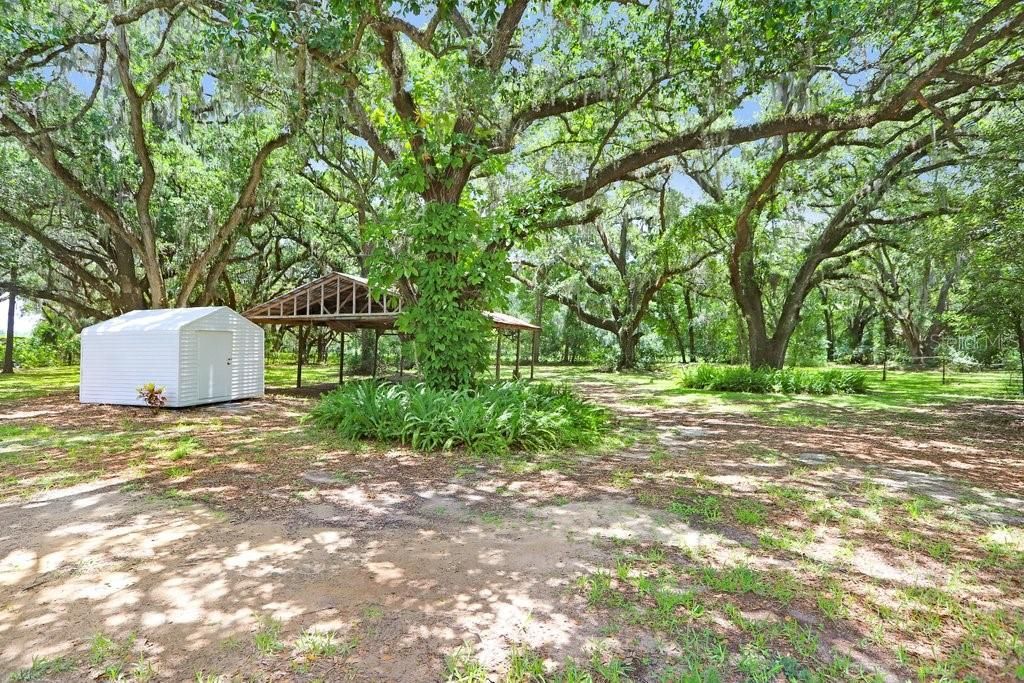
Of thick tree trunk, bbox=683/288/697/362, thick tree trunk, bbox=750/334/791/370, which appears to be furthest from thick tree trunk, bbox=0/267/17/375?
thick tree trunk, bbox=683/288/697/362

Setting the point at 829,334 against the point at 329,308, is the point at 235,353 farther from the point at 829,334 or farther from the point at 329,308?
the point at 829,334

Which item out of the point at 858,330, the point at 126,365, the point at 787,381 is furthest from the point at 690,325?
the point at 126,365

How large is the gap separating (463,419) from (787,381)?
35.6ft

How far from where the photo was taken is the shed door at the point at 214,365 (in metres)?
10.5

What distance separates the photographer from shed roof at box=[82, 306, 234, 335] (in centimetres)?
1015

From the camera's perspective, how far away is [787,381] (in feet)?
46.9

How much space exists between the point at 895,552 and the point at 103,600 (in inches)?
179

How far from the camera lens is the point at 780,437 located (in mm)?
7734

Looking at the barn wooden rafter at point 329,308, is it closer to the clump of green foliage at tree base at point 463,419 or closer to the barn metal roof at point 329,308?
the barn metal roof at point 329,308

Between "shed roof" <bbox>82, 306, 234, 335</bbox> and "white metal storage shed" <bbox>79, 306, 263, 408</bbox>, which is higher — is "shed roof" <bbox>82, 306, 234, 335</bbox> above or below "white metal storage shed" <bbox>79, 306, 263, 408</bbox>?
above

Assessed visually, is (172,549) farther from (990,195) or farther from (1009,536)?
(990,195)

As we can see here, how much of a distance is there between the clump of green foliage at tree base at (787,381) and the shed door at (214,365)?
39.1 ft

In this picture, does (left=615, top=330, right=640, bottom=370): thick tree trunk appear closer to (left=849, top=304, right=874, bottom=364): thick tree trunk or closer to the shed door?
the shed door

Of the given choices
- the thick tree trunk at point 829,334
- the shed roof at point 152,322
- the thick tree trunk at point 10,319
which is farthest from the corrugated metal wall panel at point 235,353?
the thick tree trunk at point 829,334
